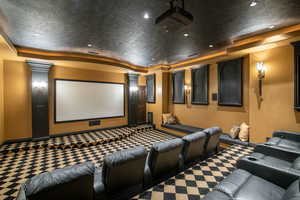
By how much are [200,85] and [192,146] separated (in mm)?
3659

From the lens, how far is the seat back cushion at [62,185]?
42.9 inches

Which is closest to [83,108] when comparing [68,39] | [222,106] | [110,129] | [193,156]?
[110,129]

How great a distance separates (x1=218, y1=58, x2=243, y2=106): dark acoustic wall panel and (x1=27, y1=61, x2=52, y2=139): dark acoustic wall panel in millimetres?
6191

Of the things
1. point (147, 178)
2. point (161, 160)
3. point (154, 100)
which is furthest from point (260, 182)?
point (154, 100)

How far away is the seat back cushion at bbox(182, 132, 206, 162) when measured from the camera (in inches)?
94.2

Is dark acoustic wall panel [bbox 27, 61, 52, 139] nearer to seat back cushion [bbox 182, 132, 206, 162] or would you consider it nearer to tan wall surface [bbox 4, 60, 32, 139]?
tan wall surface [bbox 4, 60, 32, 139]

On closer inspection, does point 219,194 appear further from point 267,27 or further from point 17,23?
point 17,23

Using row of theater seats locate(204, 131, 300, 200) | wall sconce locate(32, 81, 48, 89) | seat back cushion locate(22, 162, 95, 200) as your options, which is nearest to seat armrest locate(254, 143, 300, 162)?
row of theater seats locate(204, 131, 300, 200)

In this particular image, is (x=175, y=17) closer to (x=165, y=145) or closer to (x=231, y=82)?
(x=165, y=145)

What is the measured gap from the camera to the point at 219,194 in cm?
142

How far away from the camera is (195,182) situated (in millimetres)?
2145

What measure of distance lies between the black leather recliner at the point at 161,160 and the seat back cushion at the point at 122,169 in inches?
8.6

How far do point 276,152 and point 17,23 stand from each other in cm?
548

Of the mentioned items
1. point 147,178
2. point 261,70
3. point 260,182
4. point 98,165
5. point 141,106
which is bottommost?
point 98,165
